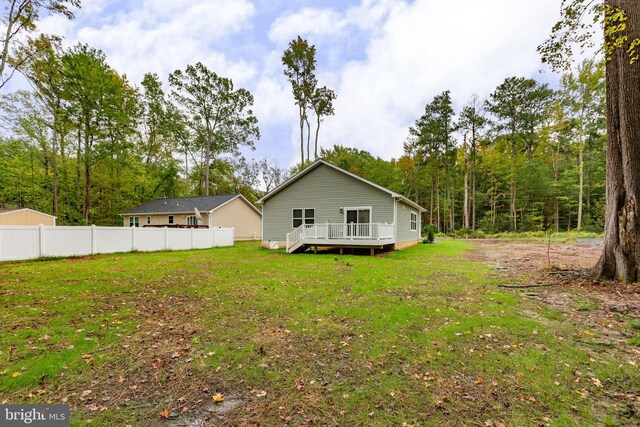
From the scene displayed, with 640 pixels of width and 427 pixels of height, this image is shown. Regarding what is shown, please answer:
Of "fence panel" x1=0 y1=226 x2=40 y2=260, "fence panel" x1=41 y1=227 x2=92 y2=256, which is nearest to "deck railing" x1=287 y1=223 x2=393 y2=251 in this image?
"fence panel" x1=41 y1=227 x2=92 y2=256

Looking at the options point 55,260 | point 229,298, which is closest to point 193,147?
point 55,260

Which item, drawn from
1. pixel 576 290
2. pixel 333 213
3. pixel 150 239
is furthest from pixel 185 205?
pixel 576 290

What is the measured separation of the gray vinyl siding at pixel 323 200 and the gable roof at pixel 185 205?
849cm

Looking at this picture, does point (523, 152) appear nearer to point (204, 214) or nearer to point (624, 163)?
point (624, 163)

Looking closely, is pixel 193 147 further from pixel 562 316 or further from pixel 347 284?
pixel 562 316

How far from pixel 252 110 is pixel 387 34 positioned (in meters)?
20.6

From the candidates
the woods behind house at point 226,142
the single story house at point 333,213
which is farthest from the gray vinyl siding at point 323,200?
the woods behind house at point 226,142

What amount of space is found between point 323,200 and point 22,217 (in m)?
21.2

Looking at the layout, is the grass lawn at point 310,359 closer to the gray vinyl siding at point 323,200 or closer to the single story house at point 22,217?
the gray vinyl siding at point 323,200

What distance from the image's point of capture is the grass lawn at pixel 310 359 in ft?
8.25

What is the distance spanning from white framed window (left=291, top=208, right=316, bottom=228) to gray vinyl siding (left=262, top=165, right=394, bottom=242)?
7.8 inches

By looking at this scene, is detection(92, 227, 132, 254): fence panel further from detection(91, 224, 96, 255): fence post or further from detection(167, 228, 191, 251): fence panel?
detection(167, 228, 191, 251): fence panel

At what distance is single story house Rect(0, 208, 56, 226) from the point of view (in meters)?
18.0

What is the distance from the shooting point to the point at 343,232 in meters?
14.1
